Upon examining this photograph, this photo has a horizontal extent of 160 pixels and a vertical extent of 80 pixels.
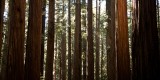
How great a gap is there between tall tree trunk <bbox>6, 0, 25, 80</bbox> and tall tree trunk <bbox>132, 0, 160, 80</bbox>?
3.14 meters

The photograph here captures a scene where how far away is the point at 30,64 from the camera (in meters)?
8.63

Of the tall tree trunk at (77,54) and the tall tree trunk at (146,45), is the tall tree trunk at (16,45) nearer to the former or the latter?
the tall tree trunk at (146,45)

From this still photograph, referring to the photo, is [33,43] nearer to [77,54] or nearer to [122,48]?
[122,48]

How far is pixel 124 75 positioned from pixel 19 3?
146 inches

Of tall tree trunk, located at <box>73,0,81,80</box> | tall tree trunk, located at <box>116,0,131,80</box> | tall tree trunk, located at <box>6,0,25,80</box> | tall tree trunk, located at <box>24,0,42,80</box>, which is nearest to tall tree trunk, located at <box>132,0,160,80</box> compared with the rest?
tall tree trunk, located at <box>116,0,131,80</box>

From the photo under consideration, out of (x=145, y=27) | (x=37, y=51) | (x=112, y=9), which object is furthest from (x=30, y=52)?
(x=112, y=9)

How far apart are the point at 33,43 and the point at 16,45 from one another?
0.83 metres

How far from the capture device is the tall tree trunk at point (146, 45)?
6.40 metres

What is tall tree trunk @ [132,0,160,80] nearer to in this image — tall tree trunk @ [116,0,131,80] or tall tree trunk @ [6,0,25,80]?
tall tree trunk @ [116,0,131,80]

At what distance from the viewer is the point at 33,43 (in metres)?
8.73

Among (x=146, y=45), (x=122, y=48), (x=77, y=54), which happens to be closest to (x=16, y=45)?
(x=122, y=48)

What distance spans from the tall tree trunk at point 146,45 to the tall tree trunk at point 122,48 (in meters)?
2.17

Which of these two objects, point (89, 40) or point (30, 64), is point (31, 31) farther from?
point (89, 40)

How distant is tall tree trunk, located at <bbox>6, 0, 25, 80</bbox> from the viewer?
7.88 m
